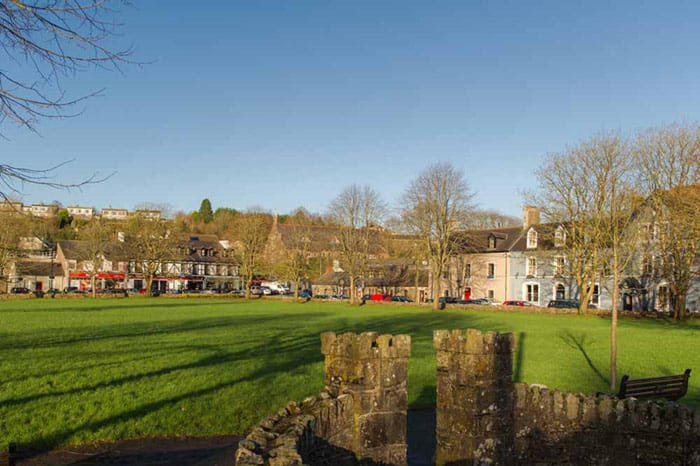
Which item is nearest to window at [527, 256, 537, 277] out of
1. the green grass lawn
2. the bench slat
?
the green grass lawn

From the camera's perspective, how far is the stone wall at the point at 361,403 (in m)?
7.62

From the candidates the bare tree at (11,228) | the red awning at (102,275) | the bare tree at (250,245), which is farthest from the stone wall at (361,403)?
the red awning at (102,275)

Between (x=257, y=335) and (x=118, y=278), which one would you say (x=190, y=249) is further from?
(x=257, y=335)

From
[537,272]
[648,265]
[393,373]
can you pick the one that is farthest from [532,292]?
[393,373]

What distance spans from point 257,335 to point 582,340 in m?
17.1

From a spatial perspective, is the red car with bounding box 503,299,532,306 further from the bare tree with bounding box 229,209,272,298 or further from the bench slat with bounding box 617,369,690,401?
the bench slat with bounding box 617,369,690,401

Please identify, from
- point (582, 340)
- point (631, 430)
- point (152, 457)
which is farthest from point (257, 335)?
point (631, 430)

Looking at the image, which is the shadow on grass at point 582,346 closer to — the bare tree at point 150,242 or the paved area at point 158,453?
the paved area at point 158,453

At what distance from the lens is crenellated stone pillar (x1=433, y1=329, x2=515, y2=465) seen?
9.88m

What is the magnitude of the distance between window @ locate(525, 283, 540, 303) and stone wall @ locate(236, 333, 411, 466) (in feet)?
208

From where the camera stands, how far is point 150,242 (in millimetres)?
81438

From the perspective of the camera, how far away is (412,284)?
84.4m

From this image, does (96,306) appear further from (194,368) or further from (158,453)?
(158,453)

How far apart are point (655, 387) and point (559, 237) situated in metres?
43.9
